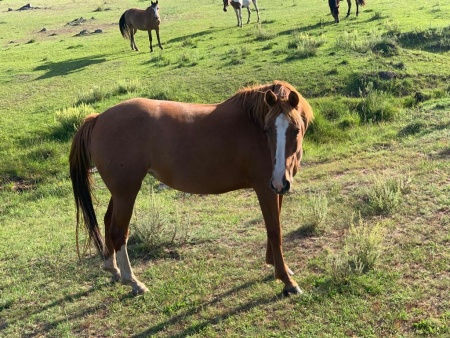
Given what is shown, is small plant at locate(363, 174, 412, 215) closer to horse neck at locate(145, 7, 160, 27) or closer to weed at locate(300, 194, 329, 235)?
weed at locate(300, 194, 329, 235)

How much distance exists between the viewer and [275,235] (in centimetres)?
435

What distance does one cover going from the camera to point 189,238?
5.55m

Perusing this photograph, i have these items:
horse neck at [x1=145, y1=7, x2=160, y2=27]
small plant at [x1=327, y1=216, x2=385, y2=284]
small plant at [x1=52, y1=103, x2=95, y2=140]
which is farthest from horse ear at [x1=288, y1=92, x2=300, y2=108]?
horse neck at [x1=145, y1=7, x2=160, y2=27]

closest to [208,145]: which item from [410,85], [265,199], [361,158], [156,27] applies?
[265,199]

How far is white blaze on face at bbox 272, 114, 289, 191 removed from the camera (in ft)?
11.9

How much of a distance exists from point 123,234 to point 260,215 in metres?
2.27

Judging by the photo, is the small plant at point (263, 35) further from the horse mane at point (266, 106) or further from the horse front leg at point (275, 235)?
the horse front leg at point (275, 235)

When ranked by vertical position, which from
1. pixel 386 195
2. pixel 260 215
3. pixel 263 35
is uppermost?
pixel 263 35

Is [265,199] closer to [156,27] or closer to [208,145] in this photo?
[208,145]

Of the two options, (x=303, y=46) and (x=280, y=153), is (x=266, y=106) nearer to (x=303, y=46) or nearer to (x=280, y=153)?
(x=280, y=153)

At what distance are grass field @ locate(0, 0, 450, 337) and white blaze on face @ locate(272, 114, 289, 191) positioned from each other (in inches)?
46.4

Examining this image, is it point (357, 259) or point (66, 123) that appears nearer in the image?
point (357, 259)

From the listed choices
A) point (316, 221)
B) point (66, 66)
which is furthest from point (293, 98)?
point (66, 66)

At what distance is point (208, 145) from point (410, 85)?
8.95 m
